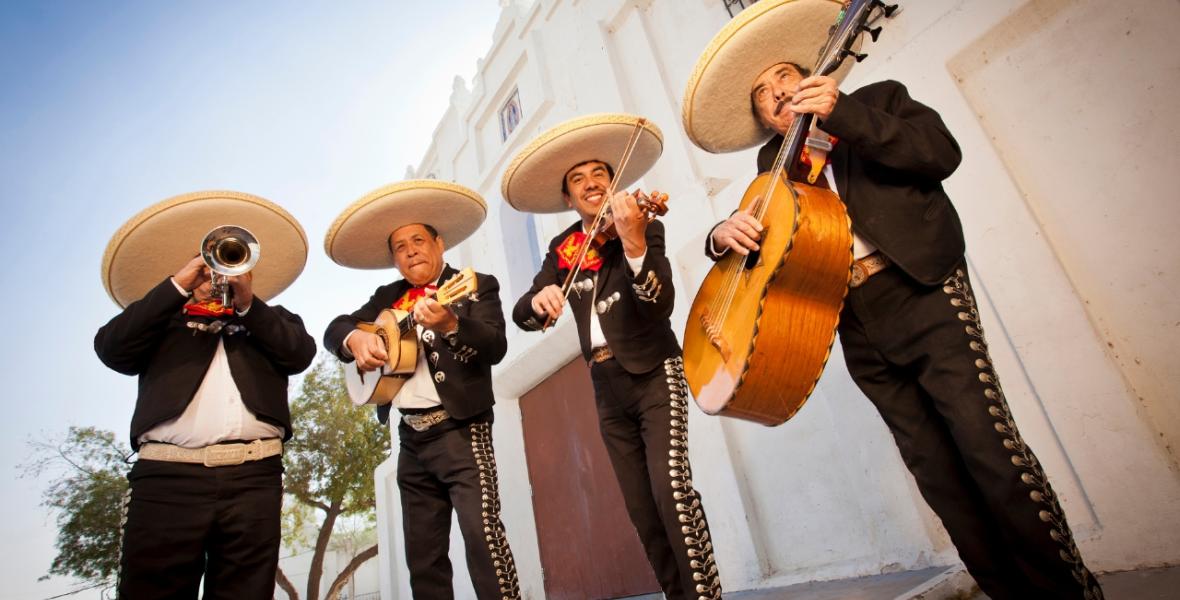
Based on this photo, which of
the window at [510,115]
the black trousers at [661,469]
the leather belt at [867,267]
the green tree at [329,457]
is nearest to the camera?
the leather belt at [867,267]

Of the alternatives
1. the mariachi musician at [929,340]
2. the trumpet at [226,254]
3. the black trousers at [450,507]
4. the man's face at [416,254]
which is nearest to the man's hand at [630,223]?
the mariachi musician at [929,340]

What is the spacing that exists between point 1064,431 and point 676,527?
2227mm

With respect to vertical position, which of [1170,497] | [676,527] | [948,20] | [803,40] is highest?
[948,20]

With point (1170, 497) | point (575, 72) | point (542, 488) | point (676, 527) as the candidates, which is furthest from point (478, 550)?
point (575, 72)

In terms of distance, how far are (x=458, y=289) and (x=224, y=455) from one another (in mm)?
1348

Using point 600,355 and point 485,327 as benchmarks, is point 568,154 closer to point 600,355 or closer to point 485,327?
point 485,327

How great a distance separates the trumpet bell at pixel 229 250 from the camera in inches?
107

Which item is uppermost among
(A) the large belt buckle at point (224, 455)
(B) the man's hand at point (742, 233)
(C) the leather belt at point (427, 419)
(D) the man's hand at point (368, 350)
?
(D) the man's hand at point (368, 350)

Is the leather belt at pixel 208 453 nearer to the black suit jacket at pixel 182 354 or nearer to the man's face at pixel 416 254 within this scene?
the black suit jacket at pixel 182 354

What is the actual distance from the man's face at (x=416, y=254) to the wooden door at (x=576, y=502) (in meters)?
3.30

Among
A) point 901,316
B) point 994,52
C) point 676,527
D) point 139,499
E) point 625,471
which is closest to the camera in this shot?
point 901,316

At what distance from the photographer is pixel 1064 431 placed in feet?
9.87

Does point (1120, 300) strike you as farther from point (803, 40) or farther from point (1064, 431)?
point (803, 40)

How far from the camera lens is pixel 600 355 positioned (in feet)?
9.49
